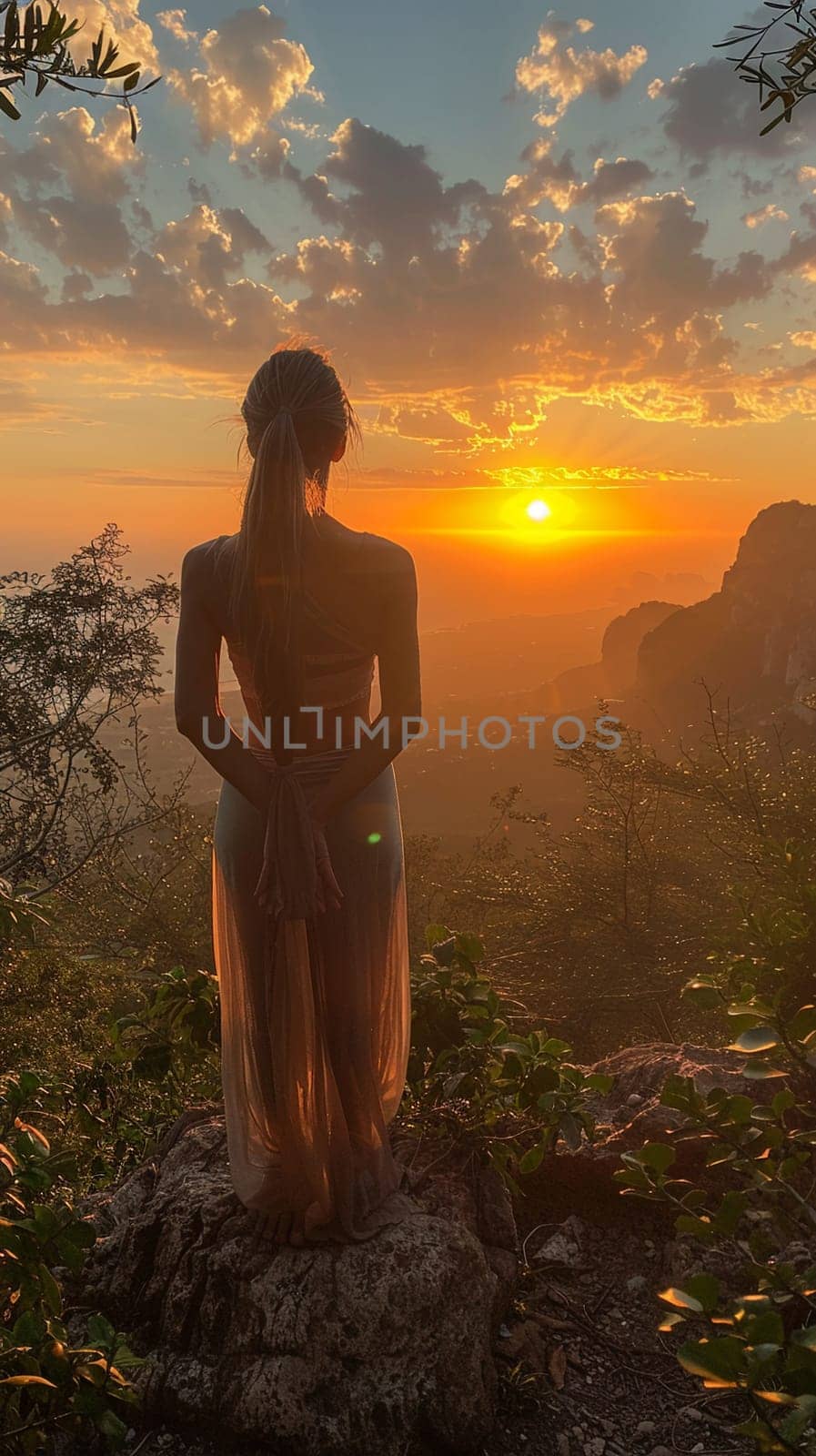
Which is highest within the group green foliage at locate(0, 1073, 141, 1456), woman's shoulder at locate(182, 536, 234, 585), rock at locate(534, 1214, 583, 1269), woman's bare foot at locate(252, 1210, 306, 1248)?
woman's shoulder at locate(182, 536, 234, 585)

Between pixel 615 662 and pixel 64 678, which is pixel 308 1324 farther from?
pixel 615 662

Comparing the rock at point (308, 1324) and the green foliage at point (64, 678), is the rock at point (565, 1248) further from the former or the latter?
the green foliage at point (64, 678)

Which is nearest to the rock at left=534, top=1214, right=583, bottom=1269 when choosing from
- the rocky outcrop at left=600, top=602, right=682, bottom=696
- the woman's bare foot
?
the woman's bare foot

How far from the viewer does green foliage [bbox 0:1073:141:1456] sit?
5.97 ft

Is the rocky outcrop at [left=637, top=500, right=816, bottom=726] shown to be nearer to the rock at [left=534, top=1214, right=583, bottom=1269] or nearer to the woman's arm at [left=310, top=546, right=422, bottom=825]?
the rock at [left=534, top=1214, right=583, bottom=1269]

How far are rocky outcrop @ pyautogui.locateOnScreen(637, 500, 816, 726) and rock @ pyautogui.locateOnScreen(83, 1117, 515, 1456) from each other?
5971cm

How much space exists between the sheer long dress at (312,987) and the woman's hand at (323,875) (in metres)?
0.05

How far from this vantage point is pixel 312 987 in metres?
2.81

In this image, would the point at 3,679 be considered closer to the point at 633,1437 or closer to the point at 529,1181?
the point at 529,1181

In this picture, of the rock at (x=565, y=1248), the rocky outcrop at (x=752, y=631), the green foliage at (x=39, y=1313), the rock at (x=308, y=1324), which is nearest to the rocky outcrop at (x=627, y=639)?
the rocky outcrop at (x=752, y=631)

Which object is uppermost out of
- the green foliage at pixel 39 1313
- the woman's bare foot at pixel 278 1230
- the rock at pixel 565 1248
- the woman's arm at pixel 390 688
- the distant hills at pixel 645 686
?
the distant hills at pixel 645 686

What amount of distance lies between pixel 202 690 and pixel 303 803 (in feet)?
1.59

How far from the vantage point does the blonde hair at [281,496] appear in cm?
258

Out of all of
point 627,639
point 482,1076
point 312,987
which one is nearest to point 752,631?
point 627,639
